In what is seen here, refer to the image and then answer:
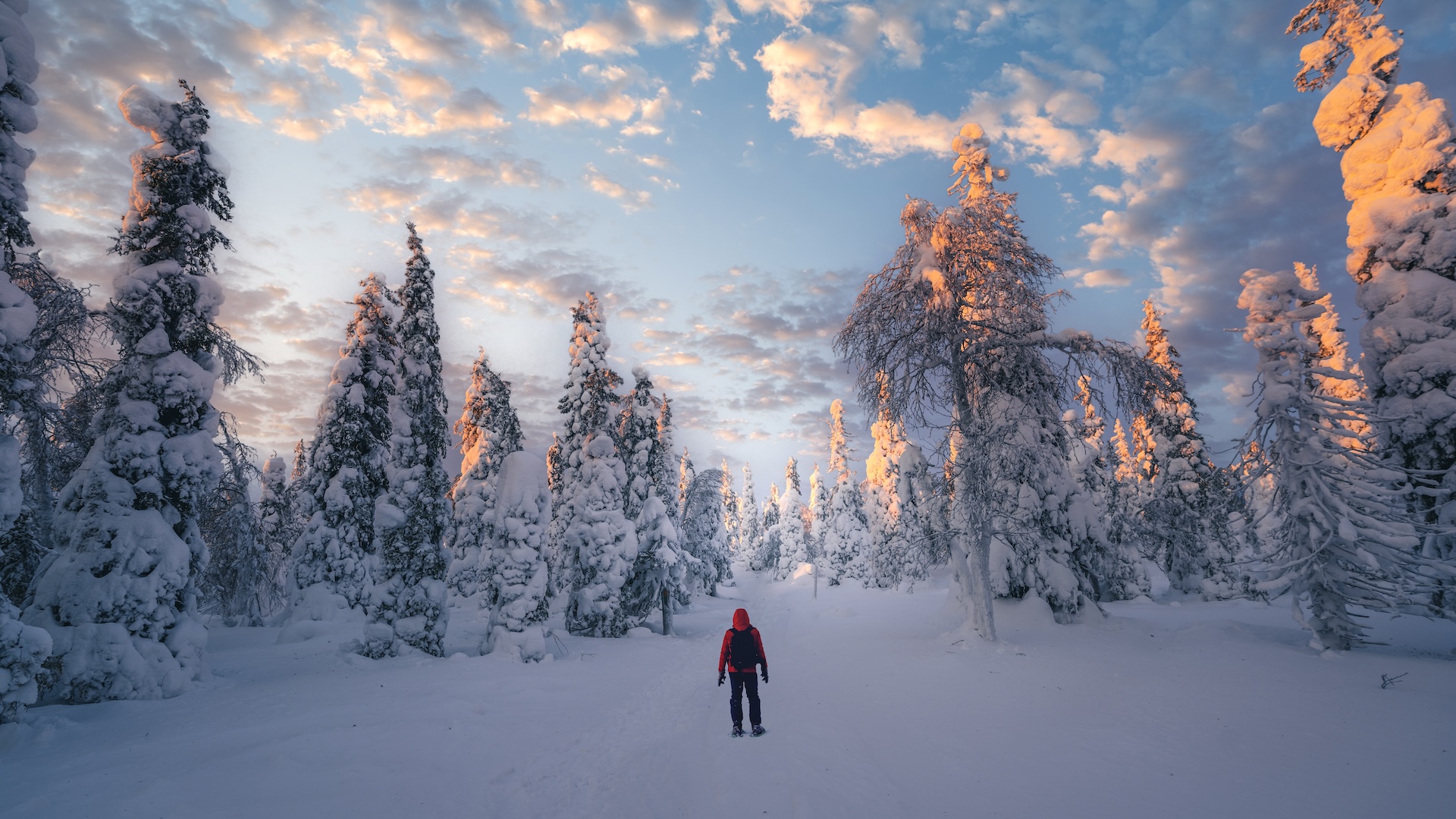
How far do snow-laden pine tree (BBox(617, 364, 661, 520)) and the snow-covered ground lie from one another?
1151 centimetres

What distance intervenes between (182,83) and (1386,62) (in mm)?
28054

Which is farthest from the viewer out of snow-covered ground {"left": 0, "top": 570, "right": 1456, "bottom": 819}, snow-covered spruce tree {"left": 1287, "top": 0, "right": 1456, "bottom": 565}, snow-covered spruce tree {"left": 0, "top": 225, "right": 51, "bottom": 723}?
snow-covered spruce tree {"left": 1287, "top": 0, "right": 1456, "bottom": 565}

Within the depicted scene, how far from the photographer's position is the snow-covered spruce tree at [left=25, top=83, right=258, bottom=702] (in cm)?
955

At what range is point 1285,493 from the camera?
39.3ft

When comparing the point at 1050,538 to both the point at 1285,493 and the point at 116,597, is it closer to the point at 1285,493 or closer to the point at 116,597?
the point at 1285,493

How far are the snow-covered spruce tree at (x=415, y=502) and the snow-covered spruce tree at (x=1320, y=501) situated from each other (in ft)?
67.7

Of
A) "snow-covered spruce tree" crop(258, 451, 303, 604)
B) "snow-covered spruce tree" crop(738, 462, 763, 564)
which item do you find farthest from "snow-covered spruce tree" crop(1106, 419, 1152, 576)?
"snow-covered spruce tree" crop(738, 462, 763, 564)

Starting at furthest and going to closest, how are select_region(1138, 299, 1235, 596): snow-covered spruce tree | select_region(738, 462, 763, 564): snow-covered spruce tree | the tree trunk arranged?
1. select_region(738, 462, 763, 564): snow-covered spruce tree
2. select_region(1138, 299, 1235, 596): snow-covered spruce tree
3. the tree trunk

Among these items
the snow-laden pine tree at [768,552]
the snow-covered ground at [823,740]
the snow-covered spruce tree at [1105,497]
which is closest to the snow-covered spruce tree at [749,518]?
the snow-laden pine tree at [768,552]

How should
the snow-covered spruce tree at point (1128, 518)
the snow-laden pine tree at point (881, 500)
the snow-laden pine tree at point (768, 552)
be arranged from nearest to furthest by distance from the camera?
the snow-covered spruce tree at point (1128, 518)
the snow-laden pine tree at point (881, 500)
the snow-laden pine tree at point (768, 552)

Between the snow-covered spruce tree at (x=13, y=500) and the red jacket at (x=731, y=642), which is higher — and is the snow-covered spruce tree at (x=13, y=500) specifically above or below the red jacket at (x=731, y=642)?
above

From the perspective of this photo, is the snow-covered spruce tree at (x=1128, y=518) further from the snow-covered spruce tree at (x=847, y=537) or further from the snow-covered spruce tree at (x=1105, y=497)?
the snow-covered spruce tree at (x=847, y=537)

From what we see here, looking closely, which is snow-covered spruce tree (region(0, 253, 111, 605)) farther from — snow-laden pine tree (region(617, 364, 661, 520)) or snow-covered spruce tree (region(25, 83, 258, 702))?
snow-laden pine tree (region(617, 364, 661, 520))

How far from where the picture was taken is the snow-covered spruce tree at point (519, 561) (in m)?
16.9
